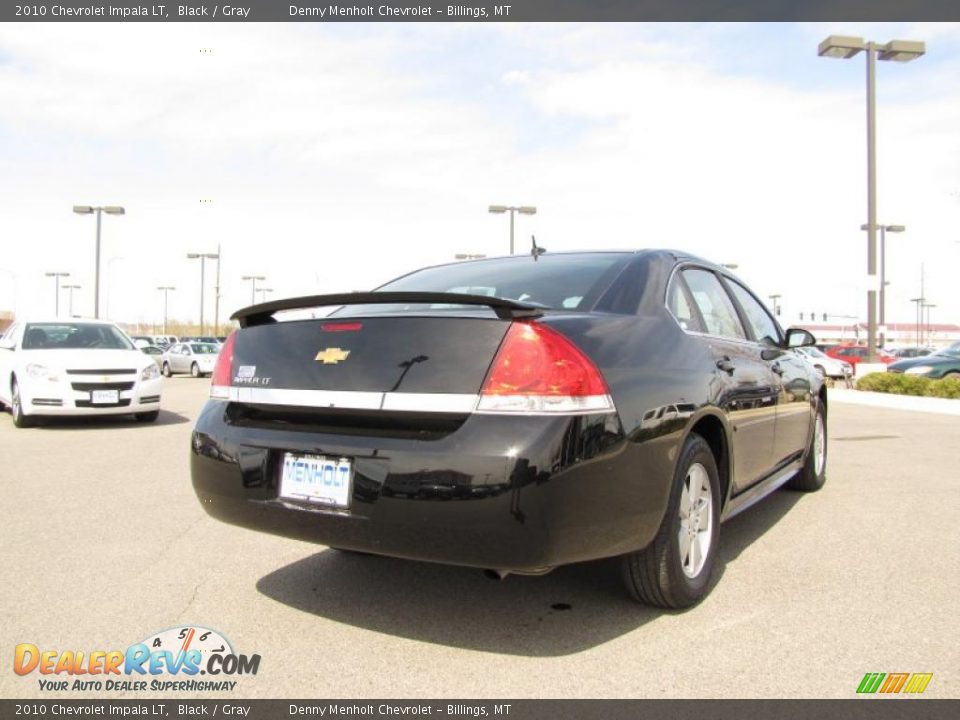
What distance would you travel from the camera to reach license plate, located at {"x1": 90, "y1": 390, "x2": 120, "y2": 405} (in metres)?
10.1

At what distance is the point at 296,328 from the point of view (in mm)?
3195

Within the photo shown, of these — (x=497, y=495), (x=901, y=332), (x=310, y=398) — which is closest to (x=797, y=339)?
(x=497, y=495)

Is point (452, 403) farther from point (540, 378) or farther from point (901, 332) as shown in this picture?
point (901, 332)

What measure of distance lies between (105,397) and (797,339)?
8.50 metres

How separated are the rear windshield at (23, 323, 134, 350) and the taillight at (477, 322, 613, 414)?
9.66m

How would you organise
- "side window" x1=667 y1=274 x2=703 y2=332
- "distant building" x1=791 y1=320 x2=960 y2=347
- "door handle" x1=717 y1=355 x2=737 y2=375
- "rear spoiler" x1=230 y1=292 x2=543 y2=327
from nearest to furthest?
"rear spoiler" x1=230 y1=292 x2=543 y2=327
"side window" x1=667 y1=274 x2=703 y2=332
"door handle" x1=717 y1=355 x2=737 y2=375
"distant building" x1=791 y1=320 x2=960 y2=347

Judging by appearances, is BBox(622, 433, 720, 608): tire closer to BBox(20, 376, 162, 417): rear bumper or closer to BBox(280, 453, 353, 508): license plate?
BBox(280, 453, 353, 508): license plate

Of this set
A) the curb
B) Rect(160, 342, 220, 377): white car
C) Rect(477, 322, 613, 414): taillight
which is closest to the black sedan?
Rect(477, 322, 613, 414): taillight

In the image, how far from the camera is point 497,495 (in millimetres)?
2572

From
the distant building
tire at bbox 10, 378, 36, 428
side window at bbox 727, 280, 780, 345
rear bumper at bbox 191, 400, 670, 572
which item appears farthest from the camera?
the distant building

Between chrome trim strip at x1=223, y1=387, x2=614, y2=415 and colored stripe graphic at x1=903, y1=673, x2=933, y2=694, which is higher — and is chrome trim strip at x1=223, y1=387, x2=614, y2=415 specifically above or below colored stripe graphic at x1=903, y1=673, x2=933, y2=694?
above

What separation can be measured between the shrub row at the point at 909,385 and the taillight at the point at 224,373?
16.9 metres
